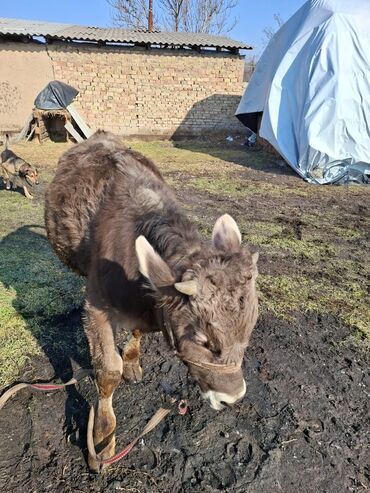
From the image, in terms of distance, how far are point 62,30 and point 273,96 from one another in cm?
1071

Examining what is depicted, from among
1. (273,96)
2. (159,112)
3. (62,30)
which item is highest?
(62,30)

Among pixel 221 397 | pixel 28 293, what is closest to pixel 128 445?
pixel 221 397

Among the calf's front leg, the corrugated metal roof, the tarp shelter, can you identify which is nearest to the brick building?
the corrugated metal roof

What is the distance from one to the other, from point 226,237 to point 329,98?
9988 millimetres

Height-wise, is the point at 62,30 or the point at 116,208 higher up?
the point at 62,30

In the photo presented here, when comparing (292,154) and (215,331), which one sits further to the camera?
(292,154)

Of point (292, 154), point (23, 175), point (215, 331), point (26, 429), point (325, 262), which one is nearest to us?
point (215, 331)

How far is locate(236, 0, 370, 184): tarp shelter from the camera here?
10.5 meters

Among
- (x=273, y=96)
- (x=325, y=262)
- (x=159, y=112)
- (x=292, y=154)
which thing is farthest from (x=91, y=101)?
(x=325, y=262)

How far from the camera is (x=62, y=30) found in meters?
16.8

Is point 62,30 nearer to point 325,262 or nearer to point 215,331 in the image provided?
point 325,262

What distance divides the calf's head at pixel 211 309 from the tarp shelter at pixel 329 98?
949cm

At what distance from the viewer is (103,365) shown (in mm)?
2584

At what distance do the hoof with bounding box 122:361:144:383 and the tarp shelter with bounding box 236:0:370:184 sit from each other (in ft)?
28.7
